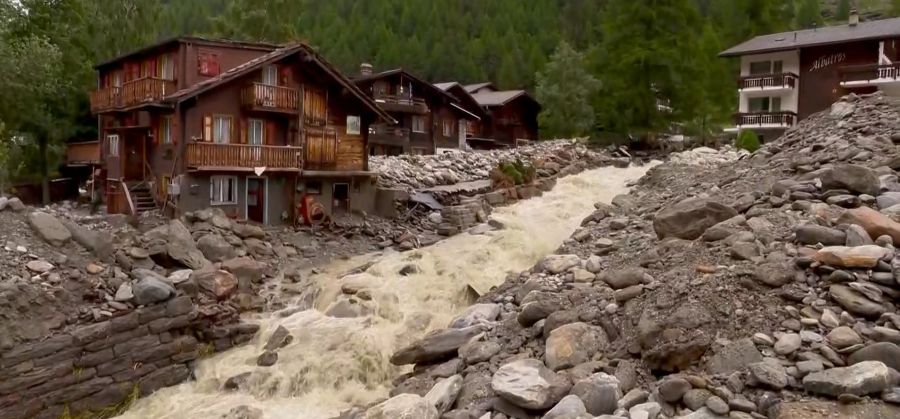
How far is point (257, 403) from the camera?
1648 cm

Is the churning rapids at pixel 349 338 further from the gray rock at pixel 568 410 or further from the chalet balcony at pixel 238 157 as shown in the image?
the gray rock at pixel 568 410

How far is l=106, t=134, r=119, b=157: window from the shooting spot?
110 feet

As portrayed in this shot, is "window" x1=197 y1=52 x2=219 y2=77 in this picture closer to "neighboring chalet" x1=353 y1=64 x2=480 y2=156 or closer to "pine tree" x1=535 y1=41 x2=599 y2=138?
"neighboring chalet" x1=353 y1=64 x2=480 y2=156

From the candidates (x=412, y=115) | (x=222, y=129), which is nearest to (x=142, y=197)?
(x=222, y=129)

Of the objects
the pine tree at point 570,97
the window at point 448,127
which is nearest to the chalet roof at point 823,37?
the pine tree at point 570,97

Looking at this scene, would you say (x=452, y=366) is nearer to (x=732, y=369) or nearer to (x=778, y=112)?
(x=732, y=369)

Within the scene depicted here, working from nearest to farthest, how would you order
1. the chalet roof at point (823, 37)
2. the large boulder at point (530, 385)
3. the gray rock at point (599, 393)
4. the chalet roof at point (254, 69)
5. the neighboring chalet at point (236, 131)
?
the gray rock at point (599, 393) → the large boulder at point (530, 385) → the chalet roof at point (254, 69) → the neighboring chalet at point (236, 131) → the chalet roof at point (823, 37)

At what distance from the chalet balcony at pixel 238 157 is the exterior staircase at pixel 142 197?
3.53 m

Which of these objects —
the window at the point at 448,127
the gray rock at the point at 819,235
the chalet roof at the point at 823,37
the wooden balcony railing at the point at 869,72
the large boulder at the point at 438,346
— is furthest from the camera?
the window at the point at 448,127

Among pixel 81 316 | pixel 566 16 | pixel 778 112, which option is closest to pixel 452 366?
pixel 81 316

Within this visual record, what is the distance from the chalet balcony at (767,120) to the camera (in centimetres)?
4156

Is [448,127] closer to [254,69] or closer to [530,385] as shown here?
Answer: [254,69]

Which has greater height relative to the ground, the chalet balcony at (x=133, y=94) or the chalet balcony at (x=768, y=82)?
the chalet balcony at (x=768, y=82)

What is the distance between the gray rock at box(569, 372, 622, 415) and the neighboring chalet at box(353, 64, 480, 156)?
39.1 meters
